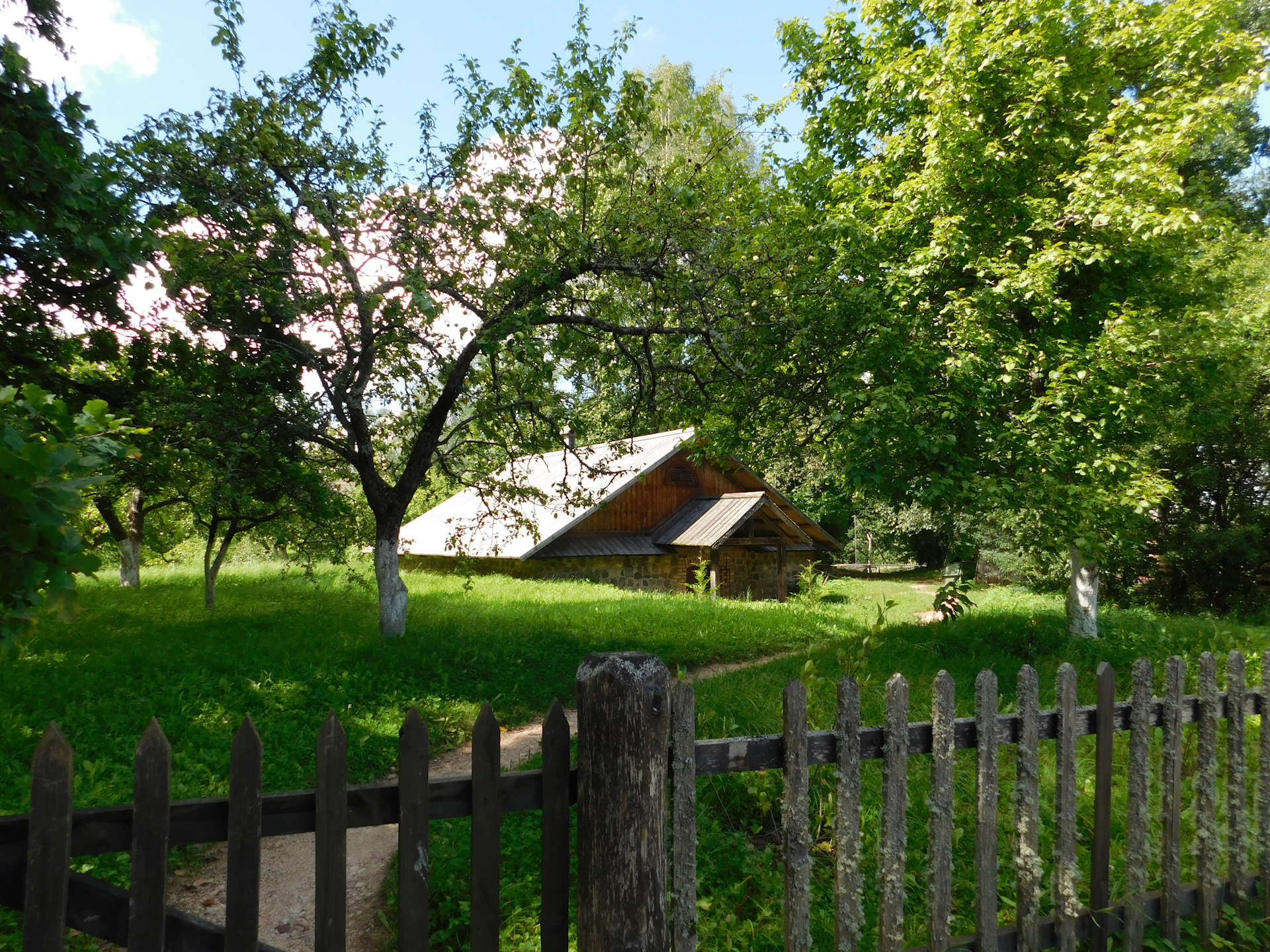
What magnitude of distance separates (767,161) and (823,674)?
7.30 metres

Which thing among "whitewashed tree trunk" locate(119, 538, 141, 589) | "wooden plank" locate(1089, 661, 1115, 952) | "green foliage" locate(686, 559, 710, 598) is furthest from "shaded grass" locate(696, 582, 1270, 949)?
"whitewashed tree trunk" locate(119, 538, 141, 589)

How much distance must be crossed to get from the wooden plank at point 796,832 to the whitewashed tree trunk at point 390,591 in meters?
7.66

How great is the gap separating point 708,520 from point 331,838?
19895 mm

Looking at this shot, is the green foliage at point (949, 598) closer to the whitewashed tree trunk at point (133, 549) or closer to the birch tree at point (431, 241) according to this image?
the birch tree at point (431, 241)

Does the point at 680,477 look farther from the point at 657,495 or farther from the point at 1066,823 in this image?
the point at 1066,823

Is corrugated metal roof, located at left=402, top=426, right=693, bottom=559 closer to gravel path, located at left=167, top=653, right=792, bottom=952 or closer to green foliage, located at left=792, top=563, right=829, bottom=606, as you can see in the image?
green foliage, located at left=792, top=563, right=829, bottom=606

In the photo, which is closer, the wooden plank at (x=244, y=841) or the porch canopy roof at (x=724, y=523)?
the wooden plank at (x=244, y=841)

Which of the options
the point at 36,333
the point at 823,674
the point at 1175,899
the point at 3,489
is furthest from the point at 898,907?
the point at 36,333

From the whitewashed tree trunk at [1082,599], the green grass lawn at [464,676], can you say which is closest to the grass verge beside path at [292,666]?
the green grass lawn at [464,676]

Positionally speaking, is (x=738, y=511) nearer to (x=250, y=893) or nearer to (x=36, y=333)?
(x=36, y=333)

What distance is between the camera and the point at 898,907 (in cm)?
291

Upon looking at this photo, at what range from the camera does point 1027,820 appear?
10.4 feet

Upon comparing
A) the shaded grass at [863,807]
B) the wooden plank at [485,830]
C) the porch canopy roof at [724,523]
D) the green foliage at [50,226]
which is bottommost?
the shaded grass at [863,807]

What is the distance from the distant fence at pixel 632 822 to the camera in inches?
76.2
